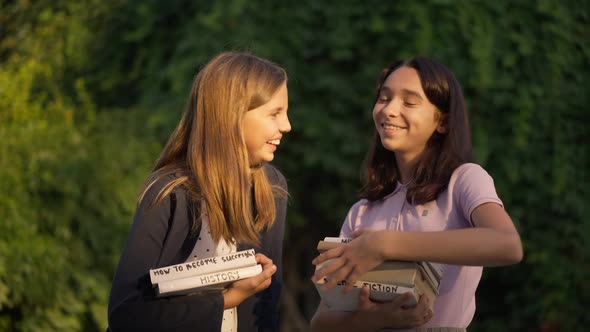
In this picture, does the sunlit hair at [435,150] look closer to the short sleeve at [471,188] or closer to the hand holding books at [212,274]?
the short sleeve at [471,188]

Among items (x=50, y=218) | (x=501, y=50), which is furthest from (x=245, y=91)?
(x=501, y=50)

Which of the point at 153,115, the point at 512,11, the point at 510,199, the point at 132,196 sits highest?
the point at 512,11

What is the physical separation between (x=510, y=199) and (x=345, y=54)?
5.04ft

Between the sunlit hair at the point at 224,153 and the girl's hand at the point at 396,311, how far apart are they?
472 millimetres

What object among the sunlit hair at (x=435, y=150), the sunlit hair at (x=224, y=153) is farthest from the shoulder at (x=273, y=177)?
the sunlit hair at (x=435, y=150)

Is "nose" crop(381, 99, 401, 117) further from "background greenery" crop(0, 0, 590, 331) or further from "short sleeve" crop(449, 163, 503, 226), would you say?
"background greenery" crop(0, 0, 590, 331)

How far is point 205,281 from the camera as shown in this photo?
2.46 meters

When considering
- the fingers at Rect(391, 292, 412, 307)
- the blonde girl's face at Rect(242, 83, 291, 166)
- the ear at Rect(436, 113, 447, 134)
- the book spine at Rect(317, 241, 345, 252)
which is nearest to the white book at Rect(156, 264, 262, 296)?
the book spine at Rect(317, 241, 345, 252)

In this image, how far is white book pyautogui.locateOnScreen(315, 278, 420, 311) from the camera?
2459mm

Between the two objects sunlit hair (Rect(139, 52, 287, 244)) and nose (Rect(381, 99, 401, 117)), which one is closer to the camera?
sunlit hair (Rect(139, 52, 287, 244))

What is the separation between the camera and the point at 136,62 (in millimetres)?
6707

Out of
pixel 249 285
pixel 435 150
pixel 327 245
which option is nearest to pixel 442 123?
pixel 435 150

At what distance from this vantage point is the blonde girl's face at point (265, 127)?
2885 millimetres

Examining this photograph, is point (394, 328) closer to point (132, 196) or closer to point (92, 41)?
point (132, 196)
